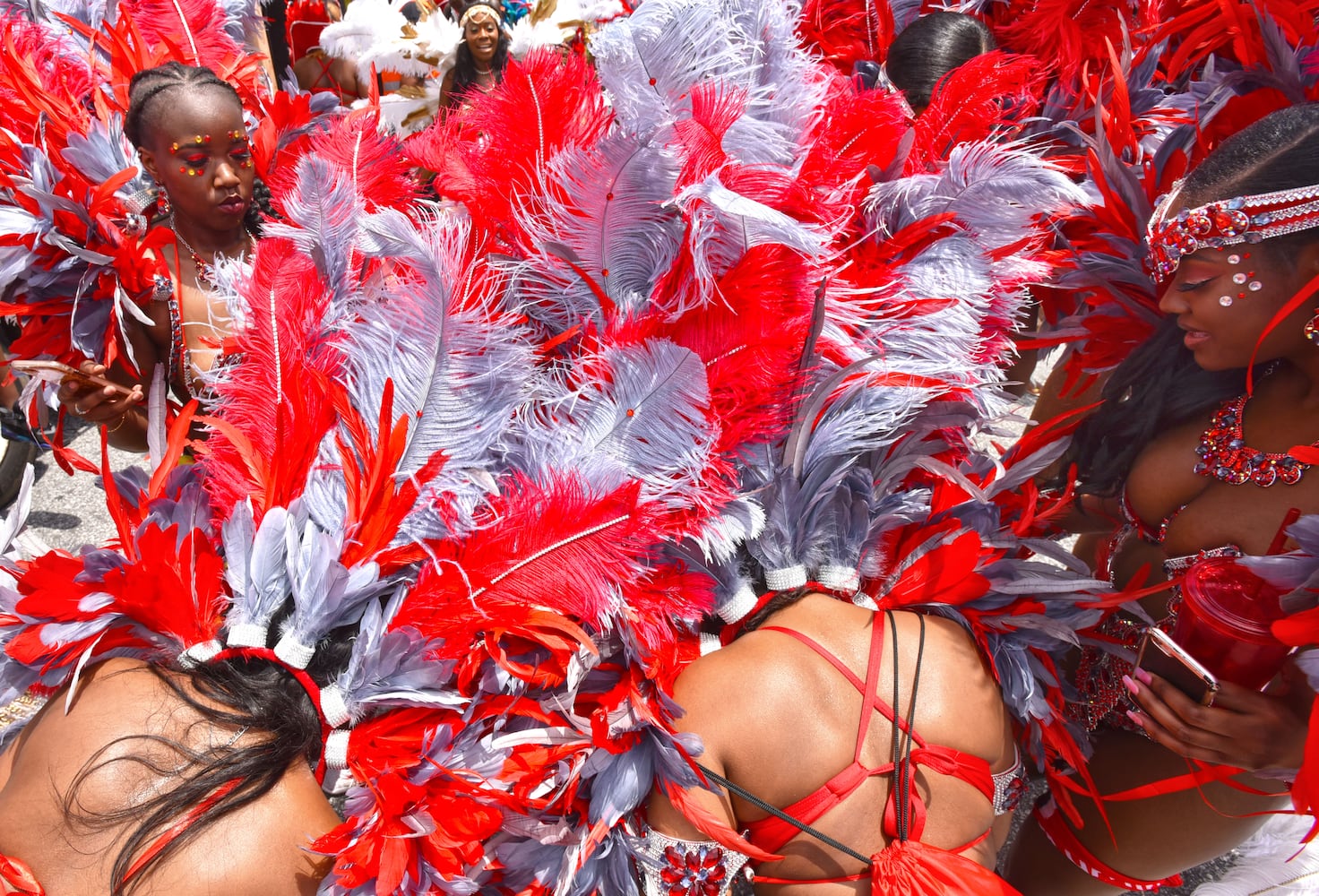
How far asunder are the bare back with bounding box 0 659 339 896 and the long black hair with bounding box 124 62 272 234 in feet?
3.92

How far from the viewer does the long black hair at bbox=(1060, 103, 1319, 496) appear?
139cm

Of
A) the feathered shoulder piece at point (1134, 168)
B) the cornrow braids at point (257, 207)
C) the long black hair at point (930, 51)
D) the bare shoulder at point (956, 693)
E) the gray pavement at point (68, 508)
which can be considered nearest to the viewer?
the bare shoulder at point (956, 693)

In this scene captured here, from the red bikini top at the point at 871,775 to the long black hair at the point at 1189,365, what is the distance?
0.70 m

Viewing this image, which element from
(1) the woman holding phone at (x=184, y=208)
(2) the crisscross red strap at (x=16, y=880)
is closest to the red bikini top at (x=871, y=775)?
(2) the crisscross red strap at (x=16, y=880)

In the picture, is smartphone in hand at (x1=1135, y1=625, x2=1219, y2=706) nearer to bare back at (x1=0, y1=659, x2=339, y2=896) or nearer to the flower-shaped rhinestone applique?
the flower-shaped rhinestone applique

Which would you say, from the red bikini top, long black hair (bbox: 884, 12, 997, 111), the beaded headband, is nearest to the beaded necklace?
the red bikini top

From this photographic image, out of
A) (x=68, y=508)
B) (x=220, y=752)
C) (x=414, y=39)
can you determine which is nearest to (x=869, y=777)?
(x=220, y=752)

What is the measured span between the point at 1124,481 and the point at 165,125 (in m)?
2.22

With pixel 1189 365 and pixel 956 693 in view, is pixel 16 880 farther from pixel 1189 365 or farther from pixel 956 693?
pixel 1189 365

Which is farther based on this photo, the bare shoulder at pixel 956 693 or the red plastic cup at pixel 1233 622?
the bare shoulder at pixel 956 693

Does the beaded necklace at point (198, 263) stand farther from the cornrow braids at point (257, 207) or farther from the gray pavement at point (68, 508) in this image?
the gray pavement at point (68, 508)

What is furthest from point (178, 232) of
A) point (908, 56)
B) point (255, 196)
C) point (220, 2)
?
point (908, 56)


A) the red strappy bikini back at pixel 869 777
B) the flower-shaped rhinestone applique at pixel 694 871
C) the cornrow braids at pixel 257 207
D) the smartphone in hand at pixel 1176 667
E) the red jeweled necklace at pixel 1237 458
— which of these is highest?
the red jeweled necklace at pixel 1237 458

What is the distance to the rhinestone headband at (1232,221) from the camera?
1.36 meters
